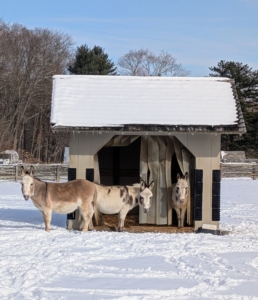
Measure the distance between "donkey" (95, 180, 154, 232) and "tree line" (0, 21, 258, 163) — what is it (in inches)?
1241

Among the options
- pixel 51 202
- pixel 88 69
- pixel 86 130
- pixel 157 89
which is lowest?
pixel 51 202

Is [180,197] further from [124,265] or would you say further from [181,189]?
[124,265]

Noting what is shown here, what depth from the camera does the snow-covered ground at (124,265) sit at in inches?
262

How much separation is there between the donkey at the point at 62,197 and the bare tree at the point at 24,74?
3193 centimetres

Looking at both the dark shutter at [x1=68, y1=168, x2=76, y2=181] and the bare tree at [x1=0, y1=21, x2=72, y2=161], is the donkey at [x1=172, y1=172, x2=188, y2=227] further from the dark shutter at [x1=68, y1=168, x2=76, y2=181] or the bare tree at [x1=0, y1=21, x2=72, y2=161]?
the bare tree at [x1=0, y1=21, x2=72, y2=161]

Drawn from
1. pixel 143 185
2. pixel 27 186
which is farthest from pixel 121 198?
pixel 27 186

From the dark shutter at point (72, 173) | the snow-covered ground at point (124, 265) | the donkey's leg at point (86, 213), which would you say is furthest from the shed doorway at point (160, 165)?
the donkey's leg at point (86, 213)

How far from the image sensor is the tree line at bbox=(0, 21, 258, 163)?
43500 millimetres

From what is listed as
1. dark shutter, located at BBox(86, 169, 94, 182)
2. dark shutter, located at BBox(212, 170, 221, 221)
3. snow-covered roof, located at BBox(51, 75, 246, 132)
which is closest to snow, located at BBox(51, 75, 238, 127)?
snow-covered roof, located at BBox(51, 75, 246, 132)

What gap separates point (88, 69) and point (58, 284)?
39.7 metres

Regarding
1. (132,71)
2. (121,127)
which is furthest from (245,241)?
(132,71)

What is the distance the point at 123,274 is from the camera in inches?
302

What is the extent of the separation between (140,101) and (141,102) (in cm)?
5

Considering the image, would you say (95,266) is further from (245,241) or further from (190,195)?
(190,195)
